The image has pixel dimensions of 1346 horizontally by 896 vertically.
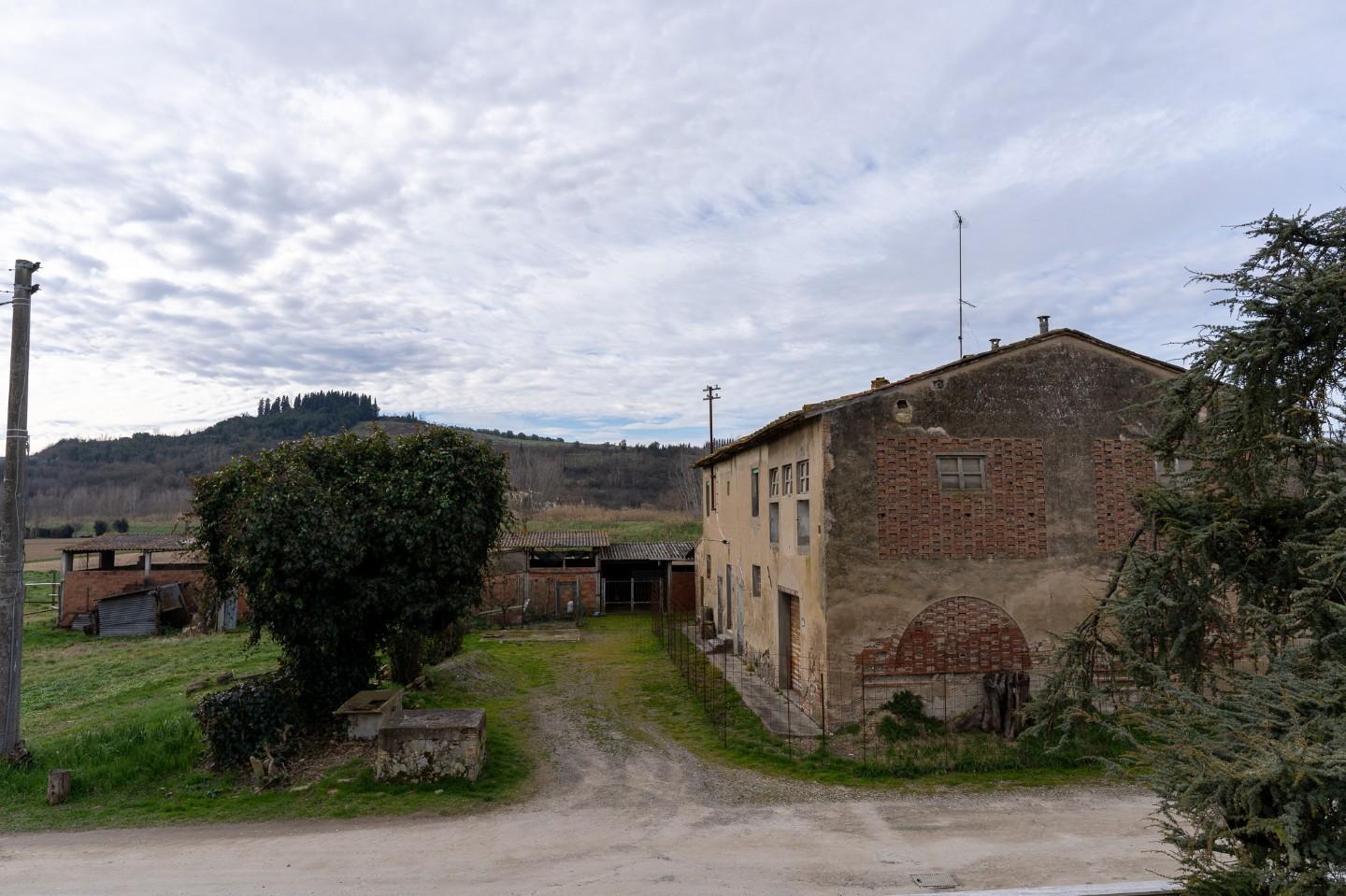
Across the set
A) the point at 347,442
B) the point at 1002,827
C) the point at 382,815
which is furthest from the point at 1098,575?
the point at 347,442

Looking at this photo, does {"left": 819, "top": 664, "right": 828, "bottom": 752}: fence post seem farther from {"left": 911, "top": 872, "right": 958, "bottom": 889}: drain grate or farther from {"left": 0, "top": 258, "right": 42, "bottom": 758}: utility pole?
{"left": 0, "top": 258, "right": 42, "bottom": 758}: utility pole

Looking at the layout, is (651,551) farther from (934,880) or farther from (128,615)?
(934,880)

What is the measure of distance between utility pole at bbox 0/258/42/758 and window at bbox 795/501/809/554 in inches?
482

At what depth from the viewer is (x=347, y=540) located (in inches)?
479

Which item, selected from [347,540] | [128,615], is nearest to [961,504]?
[347,540]

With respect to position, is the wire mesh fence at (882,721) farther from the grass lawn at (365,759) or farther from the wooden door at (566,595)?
the wooden door at (566,595)

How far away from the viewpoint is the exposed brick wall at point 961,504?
44.3ft

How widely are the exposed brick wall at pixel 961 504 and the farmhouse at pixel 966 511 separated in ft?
0.07

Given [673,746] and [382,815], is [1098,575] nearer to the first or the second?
[673,746]

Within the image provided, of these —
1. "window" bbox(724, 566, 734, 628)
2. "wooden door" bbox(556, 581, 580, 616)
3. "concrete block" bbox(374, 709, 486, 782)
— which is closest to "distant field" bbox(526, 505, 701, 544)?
"wooden door" bbox(556, 581, 580, 616)

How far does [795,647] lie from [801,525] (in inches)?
100

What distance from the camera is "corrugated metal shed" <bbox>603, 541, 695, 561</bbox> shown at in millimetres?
33750

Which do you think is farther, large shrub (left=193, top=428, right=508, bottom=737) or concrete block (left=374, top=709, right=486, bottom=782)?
large shrub (left=193, top=428, right=508, bottom=737)

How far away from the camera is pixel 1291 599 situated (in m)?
5.36
